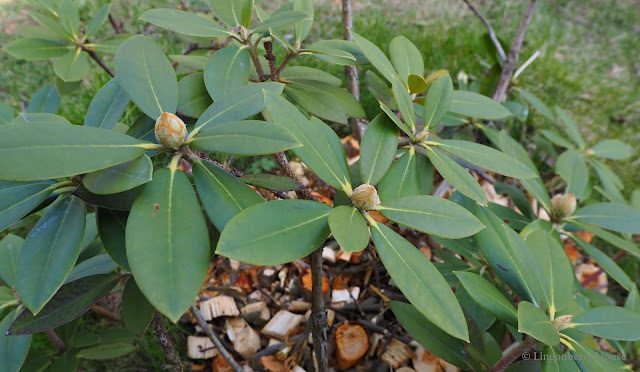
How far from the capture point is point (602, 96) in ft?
8.60

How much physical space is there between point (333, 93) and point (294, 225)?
0.48 m

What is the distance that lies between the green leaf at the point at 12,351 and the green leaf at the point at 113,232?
0.40 metres

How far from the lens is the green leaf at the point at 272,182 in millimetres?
796

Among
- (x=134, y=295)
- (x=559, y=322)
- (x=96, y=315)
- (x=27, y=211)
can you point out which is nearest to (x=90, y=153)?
(x=27, y=211)

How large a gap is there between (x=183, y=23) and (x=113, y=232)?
0.41 m

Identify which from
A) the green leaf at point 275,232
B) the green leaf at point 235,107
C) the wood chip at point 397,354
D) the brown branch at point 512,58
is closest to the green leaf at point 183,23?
the green leaf at point 235,107

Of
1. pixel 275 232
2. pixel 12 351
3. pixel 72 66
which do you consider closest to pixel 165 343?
pixel 12 351

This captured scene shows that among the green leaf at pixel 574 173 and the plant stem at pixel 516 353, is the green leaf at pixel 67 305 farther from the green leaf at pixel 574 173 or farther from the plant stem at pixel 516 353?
the green leaf at pixel 574 173

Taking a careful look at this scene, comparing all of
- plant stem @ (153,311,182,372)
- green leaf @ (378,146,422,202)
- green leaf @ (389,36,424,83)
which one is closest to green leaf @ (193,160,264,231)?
green leaf @ (378,146,422,202)

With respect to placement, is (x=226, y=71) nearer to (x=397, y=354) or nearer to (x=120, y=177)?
(x=120, y=177)

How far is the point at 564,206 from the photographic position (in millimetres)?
1150

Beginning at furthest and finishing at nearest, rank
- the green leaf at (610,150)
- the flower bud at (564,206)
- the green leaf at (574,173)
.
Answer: the green leaf at (610,150), the green leaf at (574,173), the flower bud at (564,206)

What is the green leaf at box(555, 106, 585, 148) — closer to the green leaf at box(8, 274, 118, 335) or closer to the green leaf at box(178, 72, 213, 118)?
the green leaf at box(178, 72, 213, 118)

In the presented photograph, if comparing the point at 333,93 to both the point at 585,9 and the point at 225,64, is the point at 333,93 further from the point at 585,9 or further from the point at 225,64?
the point at 585,9
